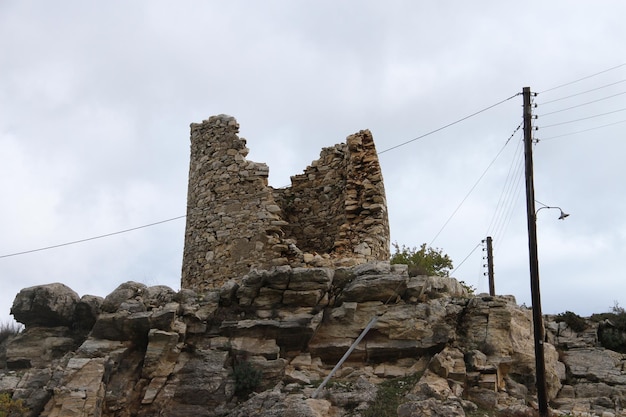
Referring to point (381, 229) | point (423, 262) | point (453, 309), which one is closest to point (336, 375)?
point (453, 309)

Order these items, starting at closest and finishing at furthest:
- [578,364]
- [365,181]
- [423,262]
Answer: [578,364] < [365,181] < [423,262]

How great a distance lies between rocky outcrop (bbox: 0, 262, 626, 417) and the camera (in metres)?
14.0

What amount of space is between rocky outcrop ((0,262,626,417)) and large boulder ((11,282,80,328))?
1.2 inches

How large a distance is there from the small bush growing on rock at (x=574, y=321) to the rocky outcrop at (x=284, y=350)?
2.30 m

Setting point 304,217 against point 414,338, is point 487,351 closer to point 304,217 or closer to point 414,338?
point 414,338

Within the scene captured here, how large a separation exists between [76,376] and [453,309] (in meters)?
7.85

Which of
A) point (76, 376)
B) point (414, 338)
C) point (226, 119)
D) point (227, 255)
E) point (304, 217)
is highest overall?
point (226, 119)

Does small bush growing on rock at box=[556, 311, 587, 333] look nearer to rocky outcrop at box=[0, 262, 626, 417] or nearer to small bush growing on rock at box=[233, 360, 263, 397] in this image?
rocky outcrop at box=[0, 262, 626, 417]

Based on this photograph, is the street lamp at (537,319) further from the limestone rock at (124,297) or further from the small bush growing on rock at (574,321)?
the limestone rock at (124,297)

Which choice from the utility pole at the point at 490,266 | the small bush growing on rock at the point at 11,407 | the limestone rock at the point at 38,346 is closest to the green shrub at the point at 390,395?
the small bush growing on rock at the point at 11,407

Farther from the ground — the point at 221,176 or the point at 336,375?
the point at 221,176

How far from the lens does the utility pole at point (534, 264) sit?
1455 cm

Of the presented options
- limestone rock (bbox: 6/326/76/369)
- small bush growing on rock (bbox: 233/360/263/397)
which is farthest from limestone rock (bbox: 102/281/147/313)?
small bush growing on rock (bbox: 233/360/263/397)

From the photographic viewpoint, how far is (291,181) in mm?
21281
